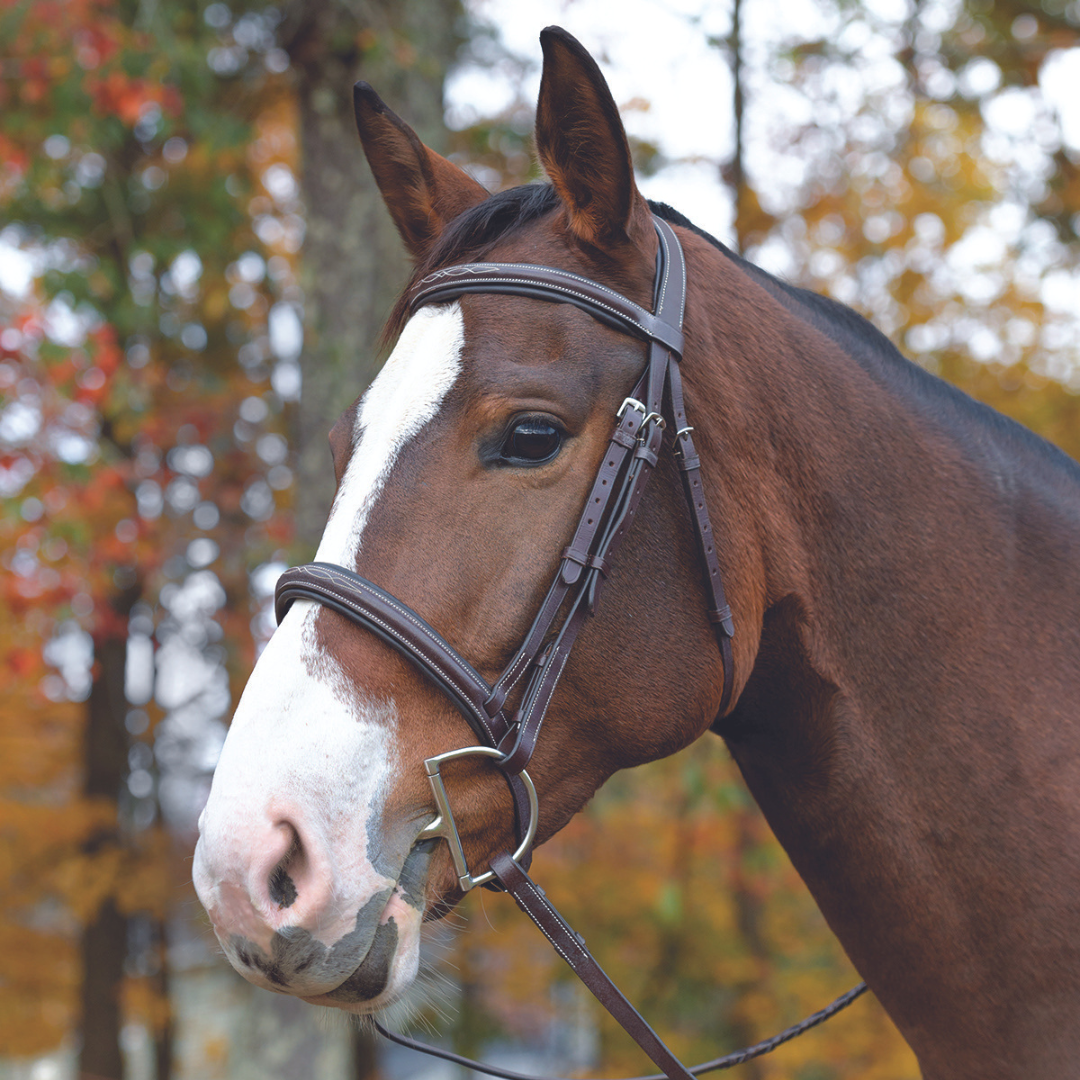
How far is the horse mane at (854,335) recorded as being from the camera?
216 cm

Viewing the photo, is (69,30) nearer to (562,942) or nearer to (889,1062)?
(562,942)

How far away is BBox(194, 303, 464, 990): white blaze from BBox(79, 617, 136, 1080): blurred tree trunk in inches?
395

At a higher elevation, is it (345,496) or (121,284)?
(121,284)

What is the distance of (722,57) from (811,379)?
259 inches

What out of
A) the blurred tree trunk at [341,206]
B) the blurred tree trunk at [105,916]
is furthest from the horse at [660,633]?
the blurred tree trunk at [105,916]

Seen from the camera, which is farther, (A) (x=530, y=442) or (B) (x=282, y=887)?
(A) (x=530, y=442)

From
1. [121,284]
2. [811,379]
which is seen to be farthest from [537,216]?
[121,284]

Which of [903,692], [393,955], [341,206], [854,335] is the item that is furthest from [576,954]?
[341,206]

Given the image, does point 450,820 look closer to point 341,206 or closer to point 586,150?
point 586,150

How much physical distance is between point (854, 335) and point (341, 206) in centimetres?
411

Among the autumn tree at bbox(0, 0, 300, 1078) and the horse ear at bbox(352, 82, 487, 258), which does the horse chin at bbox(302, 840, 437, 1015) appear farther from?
the autumn tree at bbox(0, 0, 300, 1078)

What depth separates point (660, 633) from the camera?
192 cm

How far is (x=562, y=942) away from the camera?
1.88 meters

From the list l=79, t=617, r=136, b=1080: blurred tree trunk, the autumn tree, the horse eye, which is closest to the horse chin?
the horse eye
